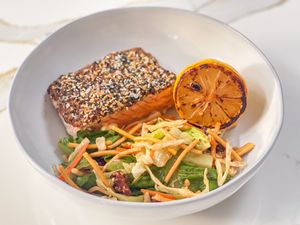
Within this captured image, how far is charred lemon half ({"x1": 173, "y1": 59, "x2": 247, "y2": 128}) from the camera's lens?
67.9 inches

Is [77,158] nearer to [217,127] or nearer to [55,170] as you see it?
[55,170]

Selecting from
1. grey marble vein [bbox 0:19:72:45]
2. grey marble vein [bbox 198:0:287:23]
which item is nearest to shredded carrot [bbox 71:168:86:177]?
grey marble vein [bbox 0:19:72:45]

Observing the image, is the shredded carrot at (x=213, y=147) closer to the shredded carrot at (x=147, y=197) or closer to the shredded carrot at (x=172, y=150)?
the shredded carrot at (x=172, y=150)

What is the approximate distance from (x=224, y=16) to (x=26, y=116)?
109 cm

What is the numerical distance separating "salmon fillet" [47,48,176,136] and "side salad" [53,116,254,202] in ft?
0.22

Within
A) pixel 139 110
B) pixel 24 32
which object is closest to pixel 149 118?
pixel 139 110

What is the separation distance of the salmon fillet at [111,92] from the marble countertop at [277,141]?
9.6 inches

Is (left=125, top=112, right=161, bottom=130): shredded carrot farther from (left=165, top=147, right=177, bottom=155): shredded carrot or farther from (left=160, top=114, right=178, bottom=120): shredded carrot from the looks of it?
(left=165, top=147, right=177, bottom=155): shredded carrot

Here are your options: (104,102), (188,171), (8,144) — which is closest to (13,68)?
(8,144)

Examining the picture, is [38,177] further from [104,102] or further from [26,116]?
[104,102]

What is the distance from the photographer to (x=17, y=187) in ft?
5.44

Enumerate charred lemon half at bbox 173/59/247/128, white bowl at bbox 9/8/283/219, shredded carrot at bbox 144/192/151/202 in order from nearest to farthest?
white bowl at bbox 9/8/283/219, shredded carrot at bbox 144/192/151/202, charred lemon half at bbox 173/59/247/128

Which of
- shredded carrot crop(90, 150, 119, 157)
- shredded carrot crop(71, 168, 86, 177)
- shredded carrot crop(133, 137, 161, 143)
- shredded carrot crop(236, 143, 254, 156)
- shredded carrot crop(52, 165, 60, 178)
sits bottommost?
shredded carrot crop(52, 165, 60, 178)

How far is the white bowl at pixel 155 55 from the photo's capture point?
141 centimetres
